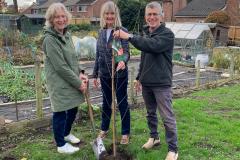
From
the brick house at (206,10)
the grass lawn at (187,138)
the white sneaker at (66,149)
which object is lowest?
the grass lawn at (187,138)

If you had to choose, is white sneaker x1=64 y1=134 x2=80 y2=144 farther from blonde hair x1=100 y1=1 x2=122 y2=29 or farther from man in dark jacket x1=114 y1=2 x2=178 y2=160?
blonde hair x1=100 y1=1 x2=122 y2=29

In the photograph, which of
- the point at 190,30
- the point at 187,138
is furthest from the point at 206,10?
the point at 187,138

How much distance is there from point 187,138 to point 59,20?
2.57m

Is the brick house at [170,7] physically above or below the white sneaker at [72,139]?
above

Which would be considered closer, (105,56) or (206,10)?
(105,56)

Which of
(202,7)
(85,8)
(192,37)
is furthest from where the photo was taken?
(85,8)

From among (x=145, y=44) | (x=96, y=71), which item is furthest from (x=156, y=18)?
(x=96, y=71)

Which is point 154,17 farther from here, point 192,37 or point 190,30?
point 190,30

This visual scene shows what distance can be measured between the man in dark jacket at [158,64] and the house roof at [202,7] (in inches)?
1461

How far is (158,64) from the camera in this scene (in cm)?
400

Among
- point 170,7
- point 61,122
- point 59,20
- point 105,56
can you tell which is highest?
point 170,7

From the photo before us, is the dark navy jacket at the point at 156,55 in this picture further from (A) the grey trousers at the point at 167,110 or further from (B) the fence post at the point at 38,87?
(B) the fence post at the point at 38,87

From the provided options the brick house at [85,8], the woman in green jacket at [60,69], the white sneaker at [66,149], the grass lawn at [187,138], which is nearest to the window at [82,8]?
the brick house at [85,8]

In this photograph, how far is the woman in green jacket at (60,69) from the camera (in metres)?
3.97
